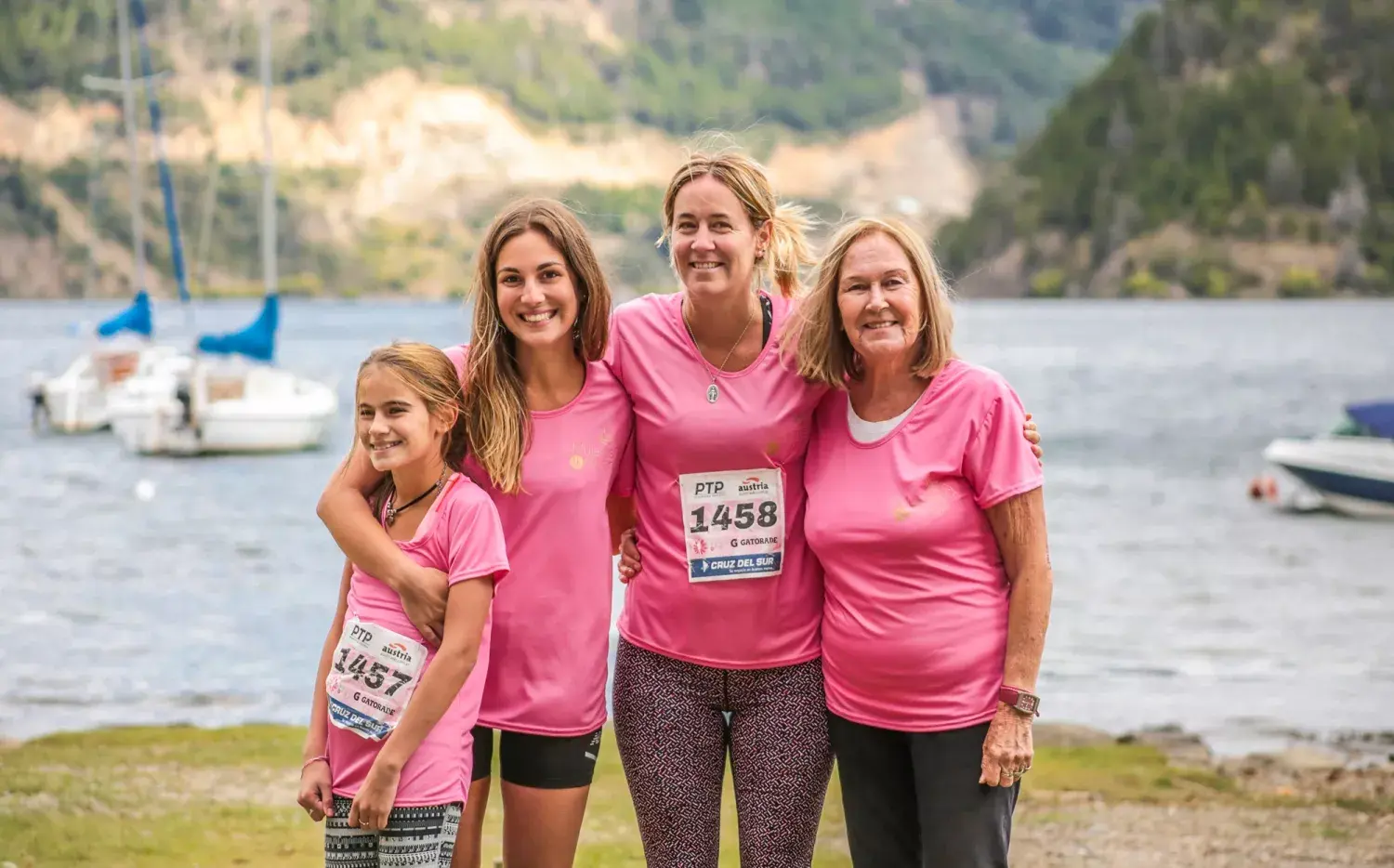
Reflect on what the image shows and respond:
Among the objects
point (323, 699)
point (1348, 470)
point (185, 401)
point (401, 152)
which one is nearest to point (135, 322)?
point (185, 401)

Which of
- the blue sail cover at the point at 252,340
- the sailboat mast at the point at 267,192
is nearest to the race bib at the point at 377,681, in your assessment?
the blue sail cover at the point at 252,340

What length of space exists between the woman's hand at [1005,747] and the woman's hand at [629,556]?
952 millimetres

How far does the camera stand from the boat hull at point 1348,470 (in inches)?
1006

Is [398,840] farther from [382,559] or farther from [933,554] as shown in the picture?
[933,554]

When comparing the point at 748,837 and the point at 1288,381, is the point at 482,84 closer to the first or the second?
the point at 1288,381

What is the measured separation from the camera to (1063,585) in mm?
21422

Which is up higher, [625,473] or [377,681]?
[625,473]

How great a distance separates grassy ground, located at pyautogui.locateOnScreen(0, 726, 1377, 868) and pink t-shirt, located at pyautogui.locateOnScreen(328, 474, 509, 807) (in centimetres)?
240

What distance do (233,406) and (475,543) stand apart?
112 feet

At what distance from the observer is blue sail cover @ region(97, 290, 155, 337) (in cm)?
3709

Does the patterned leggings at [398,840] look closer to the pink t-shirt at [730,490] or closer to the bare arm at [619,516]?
the pink t-shirt at [730,490]

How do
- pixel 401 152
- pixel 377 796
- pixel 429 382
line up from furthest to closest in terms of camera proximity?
pixel 401 152 < pixel 429 382 < pixel 377 796

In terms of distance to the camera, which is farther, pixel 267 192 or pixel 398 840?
pixel 267 192

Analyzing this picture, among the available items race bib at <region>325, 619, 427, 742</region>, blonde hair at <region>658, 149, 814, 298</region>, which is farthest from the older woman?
race bib at <region>325, 619, 427, 742</region>
